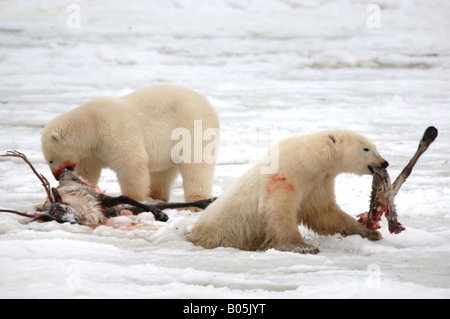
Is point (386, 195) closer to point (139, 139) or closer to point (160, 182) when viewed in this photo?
point (139, 139)

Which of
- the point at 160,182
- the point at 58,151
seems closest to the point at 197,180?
the point at 160,182

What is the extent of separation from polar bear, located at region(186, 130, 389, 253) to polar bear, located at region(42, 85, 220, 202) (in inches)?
61.7

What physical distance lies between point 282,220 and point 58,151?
2.58 meters

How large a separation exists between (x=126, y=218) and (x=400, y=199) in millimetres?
2428

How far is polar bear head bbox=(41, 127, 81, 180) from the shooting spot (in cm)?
592

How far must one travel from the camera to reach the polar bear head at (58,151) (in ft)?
19.4

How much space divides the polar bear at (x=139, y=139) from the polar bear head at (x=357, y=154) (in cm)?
207

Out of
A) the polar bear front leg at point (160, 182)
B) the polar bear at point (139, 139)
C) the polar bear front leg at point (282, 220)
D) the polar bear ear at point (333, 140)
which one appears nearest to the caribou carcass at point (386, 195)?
the polar bear ear at point (333, 140)

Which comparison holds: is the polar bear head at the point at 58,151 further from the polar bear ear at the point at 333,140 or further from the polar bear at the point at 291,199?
the polar bear ear at the point at 333,140

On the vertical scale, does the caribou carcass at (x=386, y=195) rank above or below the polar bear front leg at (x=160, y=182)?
above

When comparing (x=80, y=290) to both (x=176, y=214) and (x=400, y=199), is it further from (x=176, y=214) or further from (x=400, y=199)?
(x=400, y=199)

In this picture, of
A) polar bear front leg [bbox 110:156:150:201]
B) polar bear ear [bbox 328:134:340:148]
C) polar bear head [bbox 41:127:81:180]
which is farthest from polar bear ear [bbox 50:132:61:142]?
polar bear ear [bbox 328:134:340:148]

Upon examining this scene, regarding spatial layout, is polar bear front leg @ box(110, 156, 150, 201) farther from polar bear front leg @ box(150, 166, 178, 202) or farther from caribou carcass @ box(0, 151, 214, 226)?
polar bear front leg @ box(150, 166, 178, 202)

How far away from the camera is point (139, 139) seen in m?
6.05
